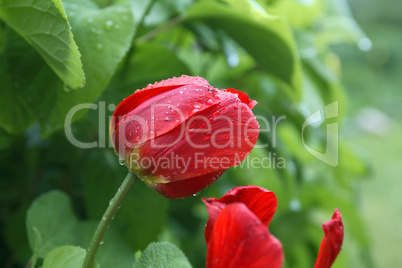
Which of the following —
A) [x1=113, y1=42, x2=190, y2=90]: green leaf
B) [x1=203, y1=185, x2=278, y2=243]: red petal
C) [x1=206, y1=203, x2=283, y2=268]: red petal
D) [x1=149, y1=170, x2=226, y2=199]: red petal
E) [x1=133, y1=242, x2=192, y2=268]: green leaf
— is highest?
[x1=206, y1=203, x2=283, y2=268]: red petal

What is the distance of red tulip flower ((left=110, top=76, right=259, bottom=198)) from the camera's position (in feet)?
0.72

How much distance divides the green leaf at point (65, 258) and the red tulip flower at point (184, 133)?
49mm

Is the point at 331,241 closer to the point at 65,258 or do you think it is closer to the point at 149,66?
the point at 65,258

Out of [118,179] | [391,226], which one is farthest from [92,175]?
[391,226]

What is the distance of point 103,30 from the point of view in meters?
0.31

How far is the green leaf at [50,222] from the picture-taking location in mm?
288

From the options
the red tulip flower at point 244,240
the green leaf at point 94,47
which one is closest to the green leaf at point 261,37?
the green leaf at point 94,47

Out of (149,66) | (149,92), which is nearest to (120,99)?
(149,66)

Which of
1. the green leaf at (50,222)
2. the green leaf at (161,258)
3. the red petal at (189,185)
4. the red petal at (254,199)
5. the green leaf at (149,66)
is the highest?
the red petal at (254,199)

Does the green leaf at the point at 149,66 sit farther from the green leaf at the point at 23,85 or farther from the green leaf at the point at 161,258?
the green leaf at the point at 161,258

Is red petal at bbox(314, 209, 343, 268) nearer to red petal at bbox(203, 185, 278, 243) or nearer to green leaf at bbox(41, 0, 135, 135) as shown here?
red petal at bbox(203, 185, 278, 243)

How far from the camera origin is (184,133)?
22 cm

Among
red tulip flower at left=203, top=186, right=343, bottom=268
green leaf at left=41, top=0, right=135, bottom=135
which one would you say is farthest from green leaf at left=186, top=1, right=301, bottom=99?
red tulip flower at left=203, top=186, right=343, bottom=268

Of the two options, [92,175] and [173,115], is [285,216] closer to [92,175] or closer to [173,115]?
[92,175]
